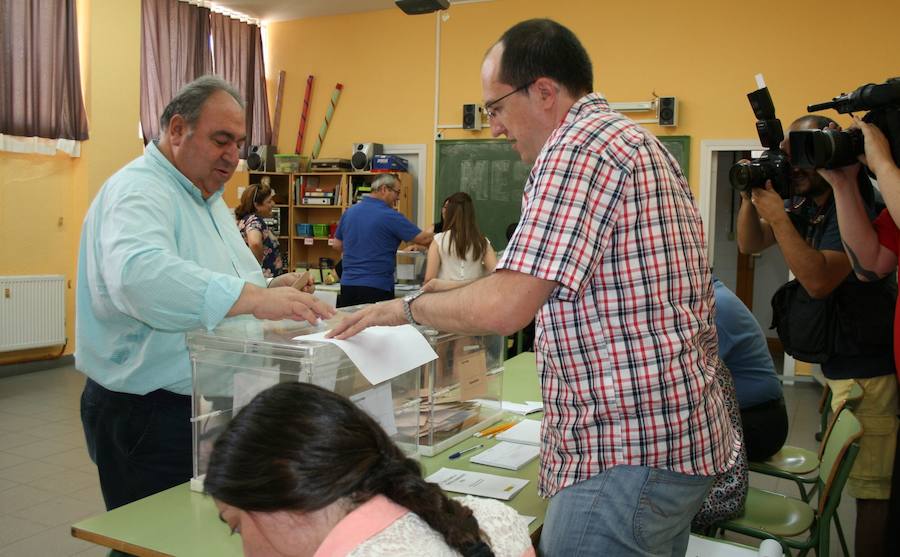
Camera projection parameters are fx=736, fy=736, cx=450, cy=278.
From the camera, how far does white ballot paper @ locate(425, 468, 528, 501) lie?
1700mm

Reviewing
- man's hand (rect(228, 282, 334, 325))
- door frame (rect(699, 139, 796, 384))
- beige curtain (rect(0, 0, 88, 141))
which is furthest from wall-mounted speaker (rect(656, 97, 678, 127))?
man's hand (rect(228, 282, 334, 325))

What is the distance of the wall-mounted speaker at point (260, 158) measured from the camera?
7.96 metres

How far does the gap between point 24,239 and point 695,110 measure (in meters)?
5.88

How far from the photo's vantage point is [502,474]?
1862mm

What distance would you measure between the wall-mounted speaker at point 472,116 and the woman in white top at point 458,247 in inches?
88.3

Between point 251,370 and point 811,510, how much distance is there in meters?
1.89

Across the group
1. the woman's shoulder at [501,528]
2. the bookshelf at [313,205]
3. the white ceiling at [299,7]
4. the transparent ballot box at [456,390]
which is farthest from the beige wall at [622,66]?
the woman's shoulder at [501,528]

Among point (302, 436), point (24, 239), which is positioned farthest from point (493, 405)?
point (24, 239)

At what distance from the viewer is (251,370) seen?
1.63 meters

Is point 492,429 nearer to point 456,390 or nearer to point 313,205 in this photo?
point 456,390

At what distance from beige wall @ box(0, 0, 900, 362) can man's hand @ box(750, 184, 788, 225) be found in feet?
14.2

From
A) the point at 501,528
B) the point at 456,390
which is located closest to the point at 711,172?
the point at 456,390

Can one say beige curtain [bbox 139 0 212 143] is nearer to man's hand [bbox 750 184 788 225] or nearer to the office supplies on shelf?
the office supplies on shelf

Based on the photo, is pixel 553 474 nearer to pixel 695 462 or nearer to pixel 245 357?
pixel 695 462
